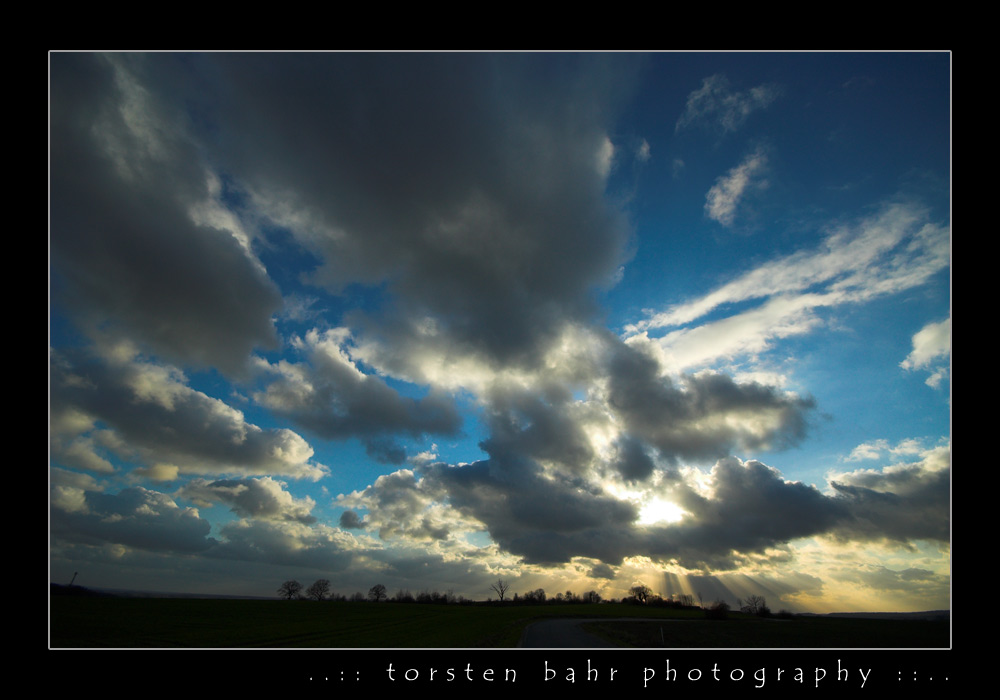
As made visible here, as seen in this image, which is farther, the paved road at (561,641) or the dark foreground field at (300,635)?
the dark foreground field at (300,635)

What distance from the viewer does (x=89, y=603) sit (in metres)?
72.1

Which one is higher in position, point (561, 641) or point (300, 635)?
point (561, 641)

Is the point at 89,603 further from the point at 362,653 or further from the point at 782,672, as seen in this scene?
the point at 782,672

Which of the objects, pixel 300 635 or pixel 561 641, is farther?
pixel 300 635

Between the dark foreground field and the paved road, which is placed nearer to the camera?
the paved road

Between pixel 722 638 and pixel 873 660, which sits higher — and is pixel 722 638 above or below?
below

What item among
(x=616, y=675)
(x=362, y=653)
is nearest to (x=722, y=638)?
(x=616, y=675)
